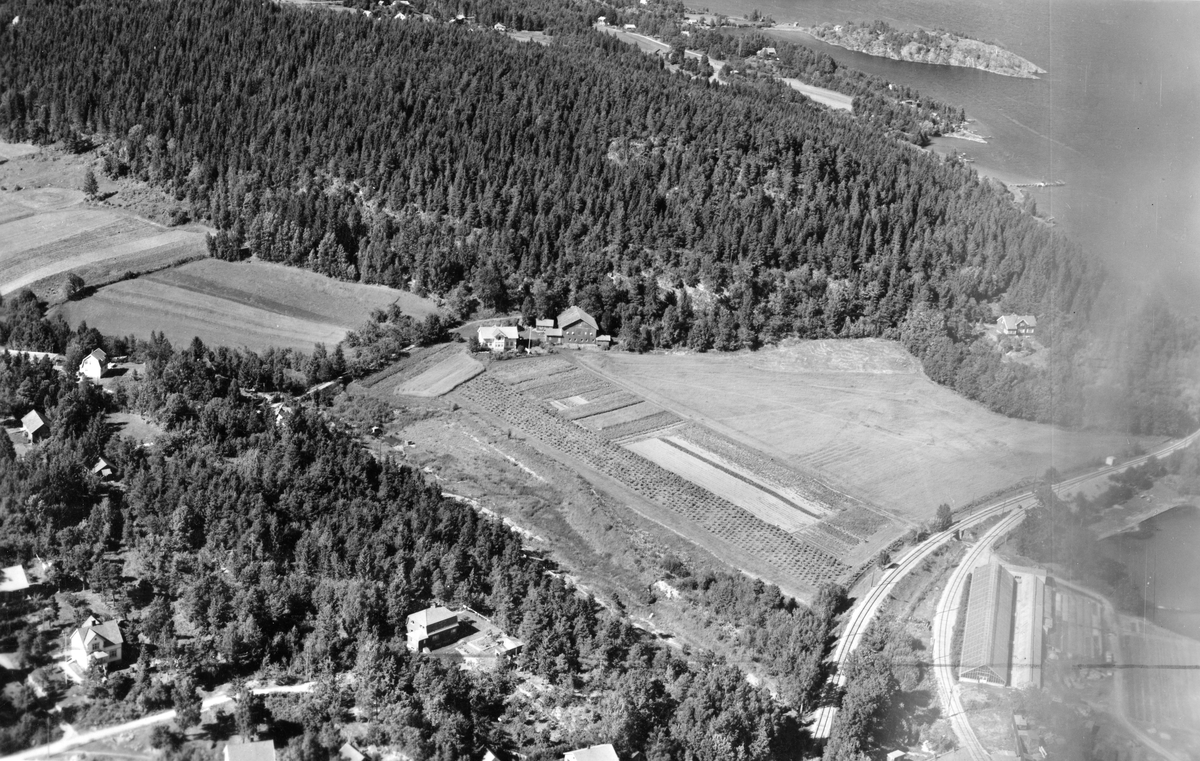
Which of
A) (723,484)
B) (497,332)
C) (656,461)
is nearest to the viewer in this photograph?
(723,484)

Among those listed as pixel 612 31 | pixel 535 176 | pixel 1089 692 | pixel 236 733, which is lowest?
pixel 236 733

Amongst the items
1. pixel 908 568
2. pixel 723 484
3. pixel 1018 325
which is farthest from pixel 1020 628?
pixel 1018 325

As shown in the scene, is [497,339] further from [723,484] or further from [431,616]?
[431,616]

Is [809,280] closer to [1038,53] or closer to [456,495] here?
[456,495]

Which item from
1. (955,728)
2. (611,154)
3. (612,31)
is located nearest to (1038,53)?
(612,31)

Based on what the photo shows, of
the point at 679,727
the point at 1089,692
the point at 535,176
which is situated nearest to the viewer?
the point at 1089,692

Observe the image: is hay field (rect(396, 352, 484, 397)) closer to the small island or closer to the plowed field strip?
the plowed field strip
